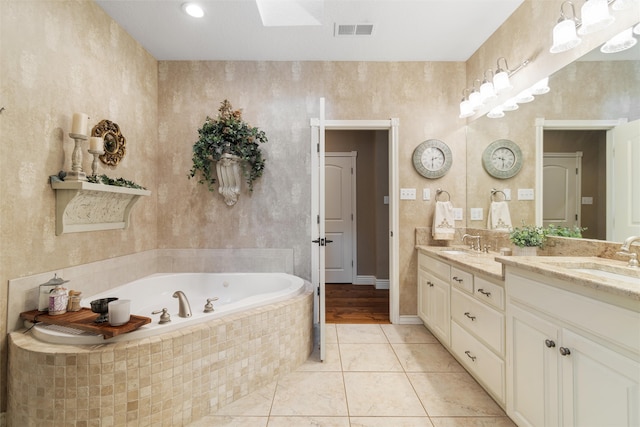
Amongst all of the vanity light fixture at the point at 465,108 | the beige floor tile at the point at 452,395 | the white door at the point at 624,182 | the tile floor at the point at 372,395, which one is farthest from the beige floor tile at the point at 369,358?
the vanity light fixture at the point at 465,108

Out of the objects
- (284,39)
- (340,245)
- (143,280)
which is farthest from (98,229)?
(340,245)

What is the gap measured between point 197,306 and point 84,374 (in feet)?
4.13

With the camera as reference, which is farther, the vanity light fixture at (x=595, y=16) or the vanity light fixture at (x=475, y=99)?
the vanity light fixture at (x=475, y=99)

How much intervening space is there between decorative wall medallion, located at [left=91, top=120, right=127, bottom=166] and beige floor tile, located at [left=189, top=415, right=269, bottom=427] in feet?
6.28

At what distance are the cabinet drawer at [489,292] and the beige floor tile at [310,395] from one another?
41.9 inches

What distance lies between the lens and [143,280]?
240 centimetres

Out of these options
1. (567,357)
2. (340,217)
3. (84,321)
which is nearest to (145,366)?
(84,321)

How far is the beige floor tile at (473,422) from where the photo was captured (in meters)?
1.50

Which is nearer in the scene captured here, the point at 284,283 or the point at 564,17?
the point at 564,17

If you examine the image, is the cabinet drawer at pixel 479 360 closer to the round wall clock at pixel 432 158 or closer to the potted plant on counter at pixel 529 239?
the potted plant on counter at pixel 529 239

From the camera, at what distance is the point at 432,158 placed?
9.29 feet

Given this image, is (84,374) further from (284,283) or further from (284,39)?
(284,39)

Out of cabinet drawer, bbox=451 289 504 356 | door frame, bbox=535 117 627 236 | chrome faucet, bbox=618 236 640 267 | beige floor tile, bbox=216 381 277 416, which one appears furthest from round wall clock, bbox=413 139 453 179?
beige floor tile, bbox=216 381 277 416

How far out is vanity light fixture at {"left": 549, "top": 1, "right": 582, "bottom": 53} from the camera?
5.03 ft
